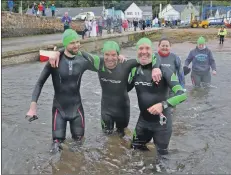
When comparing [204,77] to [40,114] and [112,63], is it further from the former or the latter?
[112,63]

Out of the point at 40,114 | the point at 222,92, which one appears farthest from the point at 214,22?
the point at 40,114

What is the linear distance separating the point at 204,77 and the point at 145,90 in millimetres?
6074

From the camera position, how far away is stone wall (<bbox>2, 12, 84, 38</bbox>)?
75.5ft

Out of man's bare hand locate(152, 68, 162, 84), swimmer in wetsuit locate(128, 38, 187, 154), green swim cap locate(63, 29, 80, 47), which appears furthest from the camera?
green swim cap locate(63, 29, 80, 47)

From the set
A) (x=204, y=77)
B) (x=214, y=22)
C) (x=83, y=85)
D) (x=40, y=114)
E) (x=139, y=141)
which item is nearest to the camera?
(x=139, y=141)

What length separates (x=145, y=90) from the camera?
494 cm

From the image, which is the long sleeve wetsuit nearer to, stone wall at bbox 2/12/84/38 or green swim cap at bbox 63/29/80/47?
green swim cap at bbox 63/29/80/47

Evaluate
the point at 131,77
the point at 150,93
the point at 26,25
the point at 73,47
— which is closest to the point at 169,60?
the point at 131,77

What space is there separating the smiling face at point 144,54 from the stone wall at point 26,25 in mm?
19134

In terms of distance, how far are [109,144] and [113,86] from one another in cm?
112

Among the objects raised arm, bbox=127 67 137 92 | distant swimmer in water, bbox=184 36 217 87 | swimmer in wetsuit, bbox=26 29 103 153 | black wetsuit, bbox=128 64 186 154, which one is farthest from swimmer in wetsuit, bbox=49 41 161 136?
distant swimmer in water, bbox=184 36 217 87

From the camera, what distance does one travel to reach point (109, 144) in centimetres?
612

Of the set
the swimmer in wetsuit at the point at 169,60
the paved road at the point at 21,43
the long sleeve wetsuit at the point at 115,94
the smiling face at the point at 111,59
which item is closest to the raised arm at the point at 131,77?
the long sleeve wetsuit at the point at 115,94

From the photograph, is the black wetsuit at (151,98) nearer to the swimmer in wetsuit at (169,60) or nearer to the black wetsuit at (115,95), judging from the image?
the black wetsuit at (115,95)
